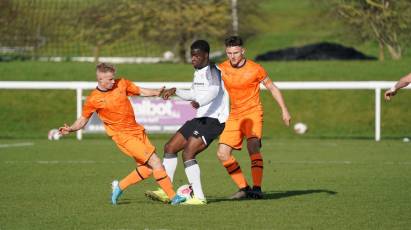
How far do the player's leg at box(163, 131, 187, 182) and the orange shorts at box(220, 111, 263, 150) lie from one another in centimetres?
78

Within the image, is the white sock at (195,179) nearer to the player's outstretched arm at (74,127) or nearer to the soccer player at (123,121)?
the soccer player at (123,121)

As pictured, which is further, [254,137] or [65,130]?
[254,137]

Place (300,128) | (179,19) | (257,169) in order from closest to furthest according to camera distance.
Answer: (257,169), (300,128), (179,19)

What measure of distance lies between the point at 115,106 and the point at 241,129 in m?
1.93

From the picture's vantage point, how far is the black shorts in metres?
12.5

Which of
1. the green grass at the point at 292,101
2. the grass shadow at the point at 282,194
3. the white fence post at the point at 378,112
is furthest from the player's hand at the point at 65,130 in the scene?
the green grass at the point at 292,101

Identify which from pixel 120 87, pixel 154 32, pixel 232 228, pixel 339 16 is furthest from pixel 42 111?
pixel 232 228

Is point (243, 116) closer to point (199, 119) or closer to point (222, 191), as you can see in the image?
point (199, 119)

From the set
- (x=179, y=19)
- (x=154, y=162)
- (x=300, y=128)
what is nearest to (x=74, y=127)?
(x=154, y=162)

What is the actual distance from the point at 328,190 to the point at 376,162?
4910mm

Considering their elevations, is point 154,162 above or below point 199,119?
below

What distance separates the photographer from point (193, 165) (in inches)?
488

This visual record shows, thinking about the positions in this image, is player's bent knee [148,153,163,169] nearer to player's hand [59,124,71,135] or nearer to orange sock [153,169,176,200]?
orange sock [153,169,176,200]

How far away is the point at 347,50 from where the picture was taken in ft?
116
